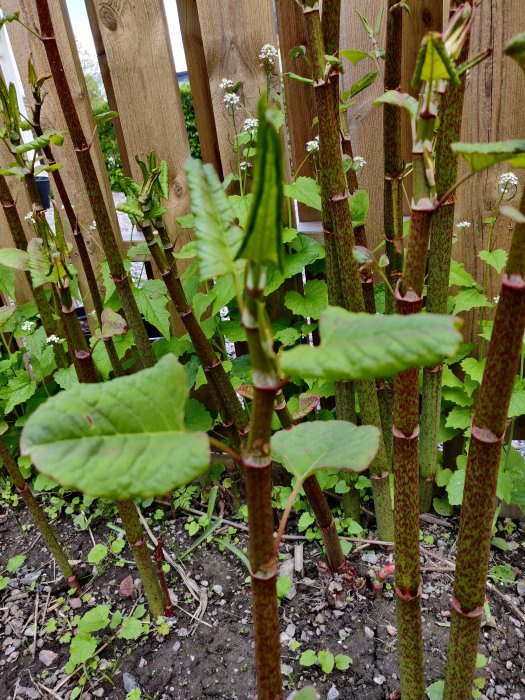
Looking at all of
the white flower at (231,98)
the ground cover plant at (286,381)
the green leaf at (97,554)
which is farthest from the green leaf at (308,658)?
the white flower at (231,98)

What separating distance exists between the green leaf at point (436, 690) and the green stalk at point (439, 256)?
1.97 ft

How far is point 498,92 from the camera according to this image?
4.67 ft

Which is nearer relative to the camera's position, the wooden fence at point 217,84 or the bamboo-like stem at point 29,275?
the bamboo-like stem at point 29,275

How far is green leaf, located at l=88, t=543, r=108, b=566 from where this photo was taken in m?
1.62

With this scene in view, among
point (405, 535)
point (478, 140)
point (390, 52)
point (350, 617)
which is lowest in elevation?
point (350, 617)

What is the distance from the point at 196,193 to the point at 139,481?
0.24 meters

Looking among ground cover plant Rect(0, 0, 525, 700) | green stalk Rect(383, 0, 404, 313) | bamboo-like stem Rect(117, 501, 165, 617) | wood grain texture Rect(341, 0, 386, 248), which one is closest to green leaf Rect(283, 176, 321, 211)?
ground cover plant Rect(0, 0, 525, 700)

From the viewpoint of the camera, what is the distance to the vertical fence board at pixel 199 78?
1836 millimetres

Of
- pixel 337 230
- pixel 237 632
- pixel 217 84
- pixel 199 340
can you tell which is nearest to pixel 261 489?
pixel 337 230

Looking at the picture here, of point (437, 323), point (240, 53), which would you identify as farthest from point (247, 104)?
point (437, 323)

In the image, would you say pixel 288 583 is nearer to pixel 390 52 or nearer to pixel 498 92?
pixel 390 52

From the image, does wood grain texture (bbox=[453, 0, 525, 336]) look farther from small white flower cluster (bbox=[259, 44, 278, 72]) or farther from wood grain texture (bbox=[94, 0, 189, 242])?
wood grain texture (bbox=[94, 0, 189, 242])

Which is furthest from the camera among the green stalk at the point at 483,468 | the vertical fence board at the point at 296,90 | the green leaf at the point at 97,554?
the vertical fence board at the point at 296,90

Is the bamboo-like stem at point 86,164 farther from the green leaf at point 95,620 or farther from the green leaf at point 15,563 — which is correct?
the green leaf at point 15,563
